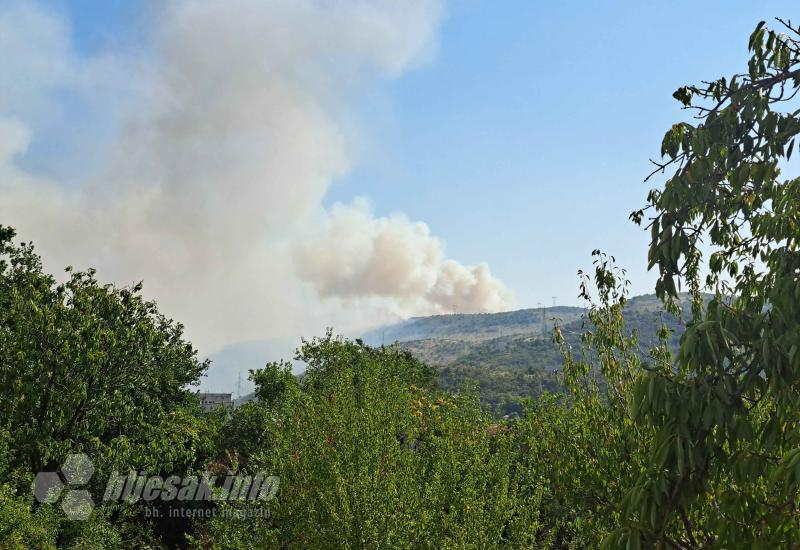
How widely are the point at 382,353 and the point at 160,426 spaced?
56.1 ft

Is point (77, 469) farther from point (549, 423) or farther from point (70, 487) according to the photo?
point (549, 423)

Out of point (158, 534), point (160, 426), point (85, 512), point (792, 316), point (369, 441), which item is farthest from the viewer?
point (158, 534)

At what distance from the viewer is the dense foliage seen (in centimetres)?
330

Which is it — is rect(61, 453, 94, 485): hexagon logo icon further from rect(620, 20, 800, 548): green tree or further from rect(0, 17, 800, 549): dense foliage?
rect(620, 20, 800, 548): green tree

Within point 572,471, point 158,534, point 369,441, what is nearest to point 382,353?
point 158,534

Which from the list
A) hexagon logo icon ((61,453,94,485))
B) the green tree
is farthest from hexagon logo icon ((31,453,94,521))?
the green tree

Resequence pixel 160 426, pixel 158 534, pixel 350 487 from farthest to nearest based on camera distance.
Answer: pixel 158 534 → pixel 160 426 → pixel 350 487

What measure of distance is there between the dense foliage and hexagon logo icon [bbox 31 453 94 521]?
0.32m

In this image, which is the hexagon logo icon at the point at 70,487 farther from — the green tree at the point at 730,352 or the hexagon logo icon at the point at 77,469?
the green tree at the point at 730,352

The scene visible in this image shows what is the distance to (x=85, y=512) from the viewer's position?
17062 mm

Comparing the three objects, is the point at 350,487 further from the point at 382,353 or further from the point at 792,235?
the point at 382,353

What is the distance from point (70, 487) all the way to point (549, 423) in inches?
531

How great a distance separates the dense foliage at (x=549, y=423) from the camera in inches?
130

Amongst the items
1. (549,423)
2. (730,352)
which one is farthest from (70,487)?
(730,352)
